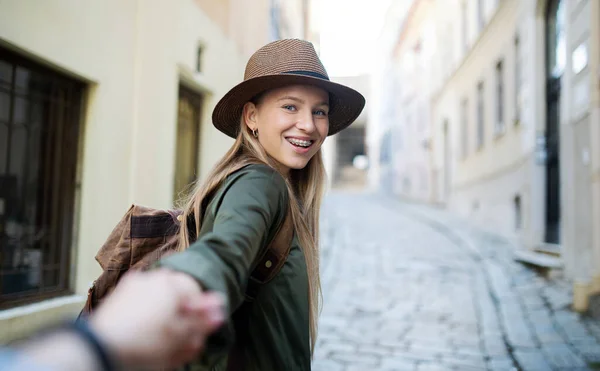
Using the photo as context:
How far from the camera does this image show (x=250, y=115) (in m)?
1.73

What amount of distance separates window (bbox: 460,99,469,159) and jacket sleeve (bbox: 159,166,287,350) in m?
15.1

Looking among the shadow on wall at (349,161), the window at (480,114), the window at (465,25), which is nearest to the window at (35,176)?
the window at (480,114)

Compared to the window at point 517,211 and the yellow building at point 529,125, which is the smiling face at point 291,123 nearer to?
the yellow building at point 529,125

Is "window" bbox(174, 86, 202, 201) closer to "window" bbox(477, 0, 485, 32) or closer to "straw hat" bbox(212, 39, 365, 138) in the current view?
"straw hat" bbox(212, 39, 365, 138)

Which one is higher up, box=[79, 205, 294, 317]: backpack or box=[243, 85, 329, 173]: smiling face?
box=[243, 85, 329, 173]: smiling face

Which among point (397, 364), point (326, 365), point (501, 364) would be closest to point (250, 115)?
point (326, 365)

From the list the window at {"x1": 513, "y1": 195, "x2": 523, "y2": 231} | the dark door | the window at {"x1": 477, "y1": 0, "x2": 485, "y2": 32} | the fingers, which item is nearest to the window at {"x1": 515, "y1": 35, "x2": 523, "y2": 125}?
the dark door

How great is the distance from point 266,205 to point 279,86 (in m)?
0.60

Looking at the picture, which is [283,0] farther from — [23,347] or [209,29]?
[23,347]

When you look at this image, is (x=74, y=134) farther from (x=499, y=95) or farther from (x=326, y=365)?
(x=499, y=95)

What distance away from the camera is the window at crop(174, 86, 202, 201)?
6414mm

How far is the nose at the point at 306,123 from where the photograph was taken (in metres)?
1.58

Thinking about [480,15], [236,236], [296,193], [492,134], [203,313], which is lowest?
[203,313]

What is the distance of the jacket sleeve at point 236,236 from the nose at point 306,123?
1.20 ft
